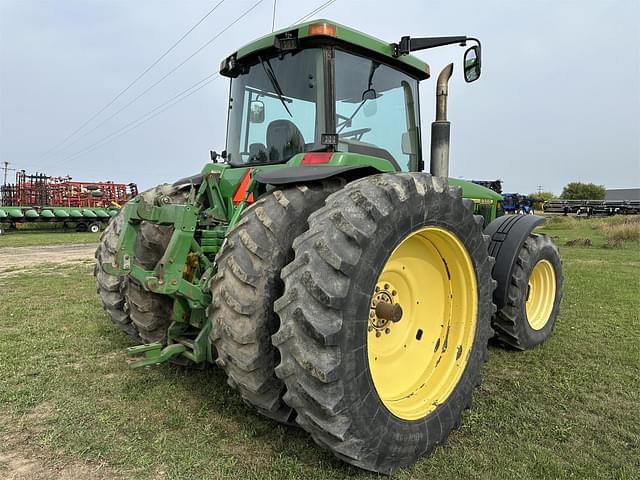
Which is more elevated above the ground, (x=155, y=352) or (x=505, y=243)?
(x=505, y=243)

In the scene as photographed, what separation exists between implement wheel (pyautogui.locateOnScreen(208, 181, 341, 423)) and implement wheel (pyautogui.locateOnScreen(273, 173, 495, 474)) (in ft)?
0.68

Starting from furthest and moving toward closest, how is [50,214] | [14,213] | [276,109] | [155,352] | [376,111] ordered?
[50,214], [14,213], [376,111], [276,109], [155,352]

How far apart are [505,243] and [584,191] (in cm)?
6049

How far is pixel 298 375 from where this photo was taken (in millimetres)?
1896

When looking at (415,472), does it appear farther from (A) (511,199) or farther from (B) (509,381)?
(A) (511,199)

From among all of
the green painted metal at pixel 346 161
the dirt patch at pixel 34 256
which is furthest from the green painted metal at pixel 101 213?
the green painted metal at pixel 346 161

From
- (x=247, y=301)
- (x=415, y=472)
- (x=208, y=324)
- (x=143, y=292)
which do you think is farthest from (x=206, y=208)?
(x=415, y=472)

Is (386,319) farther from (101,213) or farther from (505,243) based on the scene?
(101,213)

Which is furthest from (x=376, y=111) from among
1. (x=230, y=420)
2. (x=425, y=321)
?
(x=230, y=420)

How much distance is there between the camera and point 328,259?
1.93m

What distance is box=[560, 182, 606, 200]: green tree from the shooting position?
54.4 meters

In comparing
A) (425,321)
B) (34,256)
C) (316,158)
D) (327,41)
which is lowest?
(34,256)

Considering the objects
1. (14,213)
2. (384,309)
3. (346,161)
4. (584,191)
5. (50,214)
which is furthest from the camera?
(584,191)

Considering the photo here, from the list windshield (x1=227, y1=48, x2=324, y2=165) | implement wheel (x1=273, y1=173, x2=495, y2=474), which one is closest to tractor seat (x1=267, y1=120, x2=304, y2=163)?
windshield (x1=227, y1=48, x2=324, y2=165)
